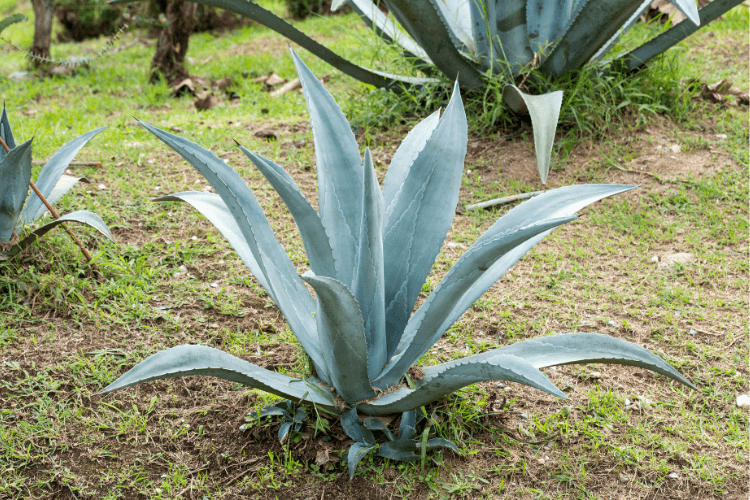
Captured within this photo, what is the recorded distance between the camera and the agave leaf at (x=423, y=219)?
1541mm

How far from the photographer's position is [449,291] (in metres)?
1.37

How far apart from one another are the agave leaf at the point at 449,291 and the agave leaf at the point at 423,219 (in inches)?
2.8

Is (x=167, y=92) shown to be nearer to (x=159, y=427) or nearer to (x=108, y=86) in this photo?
(x=108, y=86)

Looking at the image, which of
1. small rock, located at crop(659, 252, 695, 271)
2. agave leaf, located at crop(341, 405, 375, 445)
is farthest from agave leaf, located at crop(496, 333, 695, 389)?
small rock, located at crop(659, 252, 695, 271)

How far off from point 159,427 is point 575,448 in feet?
3.84

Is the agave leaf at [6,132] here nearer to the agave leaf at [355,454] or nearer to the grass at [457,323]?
the grass at [457,323]

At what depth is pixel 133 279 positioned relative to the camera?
227 centimetres

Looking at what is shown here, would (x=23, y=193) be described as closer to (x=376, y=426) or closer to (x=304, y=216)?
(x=304, y=216)

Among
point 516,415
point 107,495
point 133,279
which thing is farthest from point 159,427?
point 516,415

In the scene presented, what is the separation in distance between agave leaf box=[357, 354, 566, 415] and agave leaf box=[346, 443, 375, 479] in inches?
3.4

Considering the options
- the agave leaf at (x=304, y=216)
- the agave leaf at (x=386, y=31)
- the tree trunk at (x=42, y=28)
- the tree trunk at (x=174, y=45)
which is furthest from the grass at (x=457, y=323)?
the tree trunk at (x=42, y=28)

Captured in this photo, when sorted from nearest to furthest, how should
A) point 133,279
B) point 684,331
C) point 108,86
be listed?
point 684,331
point 133,279
point 108,86

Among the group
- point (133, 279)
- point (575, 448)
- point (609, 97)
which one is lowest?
point (575, 448)

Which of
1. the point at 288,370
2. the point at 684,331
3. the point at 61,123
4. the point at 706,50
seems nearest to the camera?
the point at 288,370
